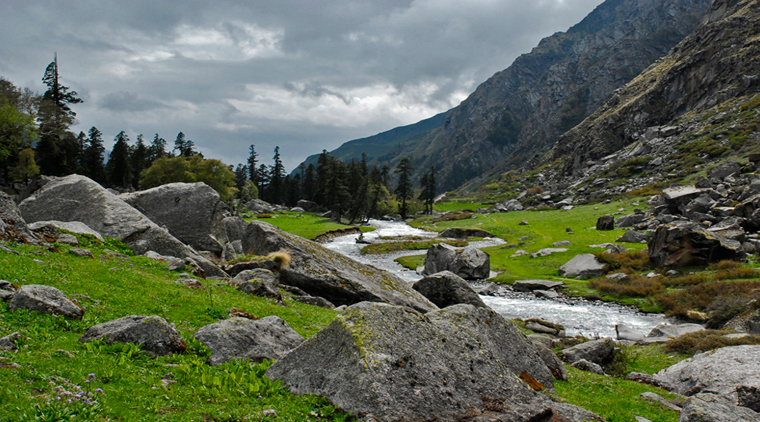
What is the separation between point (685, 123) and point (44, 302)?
165 meters

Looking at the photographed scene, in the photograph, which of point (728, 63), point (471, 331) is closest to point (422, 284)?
point (471, 331)

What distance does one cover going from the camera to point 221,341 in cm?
890

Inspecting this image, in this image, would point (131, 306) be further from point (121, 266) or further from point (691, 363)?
point (691, 363)

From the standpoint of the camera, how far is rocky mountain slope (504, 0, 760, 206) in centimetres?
9494

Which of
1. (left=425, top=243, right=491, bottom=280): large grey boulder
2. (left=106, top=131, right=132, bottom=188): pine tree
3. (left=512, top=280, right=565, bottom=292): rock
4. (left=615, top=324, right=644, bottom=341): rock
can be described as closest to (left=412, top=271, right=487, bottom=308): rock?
(left=615, top=324, right=644, bottom=341): rock

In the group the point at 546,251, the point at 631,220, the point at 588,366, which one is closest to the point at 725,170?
the point at 631,220

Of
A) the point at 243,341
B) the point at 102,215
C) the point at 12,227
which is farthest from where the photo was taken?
the point at 102,215

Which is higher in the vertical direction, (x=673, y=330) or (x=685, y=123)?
(x=685, y=123)

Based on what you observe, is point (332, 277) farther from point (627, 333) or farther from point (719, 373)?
point (627, 333)

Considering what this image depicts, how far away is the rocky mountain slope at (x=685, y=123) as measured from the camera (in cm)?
9494

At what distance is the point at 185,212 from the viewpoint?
2847cm

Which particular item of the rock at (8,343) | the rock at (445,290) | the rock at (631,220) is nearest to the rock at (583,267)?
the rock at (445,290)

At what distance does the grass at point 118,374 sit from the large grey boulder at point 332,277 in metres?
9.30

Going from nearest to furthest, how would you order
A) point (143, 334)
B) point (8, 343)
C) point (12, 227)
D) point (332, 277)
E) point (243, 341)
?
point (8, 343)
point (143, 334)
point (243, 341)
point (12, 227)
point (332, 277)
